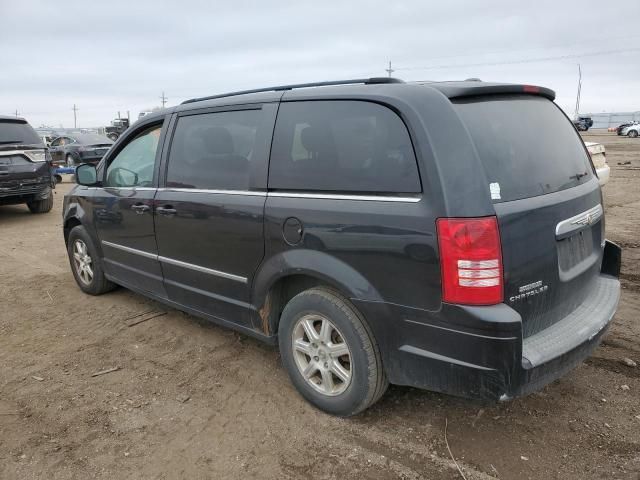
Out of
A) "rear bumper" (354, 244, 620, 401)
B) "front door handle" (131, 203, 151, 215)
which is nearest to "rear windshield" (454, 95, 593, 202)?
"rear bumper" (354, 244, 620, 401)

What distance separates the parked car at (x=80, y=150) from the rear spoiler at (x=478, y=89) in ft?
60.8

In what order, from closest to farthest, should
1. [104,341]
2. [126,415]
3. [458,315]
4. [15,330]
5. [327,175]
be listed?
[458,315]
[327,175]
[126,415]
[104,341]
[15,330]

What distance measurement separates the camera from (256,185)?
308cm

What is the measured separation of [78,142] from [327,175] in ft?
66.6

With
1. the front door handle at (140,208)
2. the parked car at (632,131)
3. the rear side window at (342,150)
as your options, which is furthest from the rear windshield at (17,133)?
the parked car at (632,131)

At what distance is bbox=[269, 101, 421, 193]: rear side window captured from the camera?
2469 millimetres

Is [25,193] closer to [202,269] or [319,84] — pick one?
[202,269]

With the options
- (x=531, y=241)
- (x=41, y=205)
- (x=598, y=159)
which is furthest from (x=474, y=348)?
(x=41, y=205)

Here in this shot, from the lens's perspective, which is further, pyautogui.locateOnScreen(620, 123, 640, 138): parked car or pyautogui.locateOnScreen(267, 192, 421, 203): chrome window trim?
pyautogui.locateOnScreen(620, 123, 640, 138): parked car

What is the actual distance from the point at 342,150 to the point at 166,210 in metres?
1.61

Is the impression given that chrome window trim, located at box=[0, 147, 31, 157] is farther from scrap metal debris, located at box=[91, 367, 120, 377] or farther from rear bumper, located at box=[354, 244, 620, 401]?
rear bumper, located at box=[354, 244, 620, 401]

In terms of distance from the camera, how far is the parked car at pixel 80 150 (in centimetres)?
1942

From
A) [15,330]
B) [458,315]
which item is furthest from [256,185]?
[15,330]

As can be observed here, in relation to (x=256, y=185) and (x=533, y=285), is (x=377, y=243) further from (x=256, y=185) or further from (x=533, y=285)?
(x=256, y=185)
